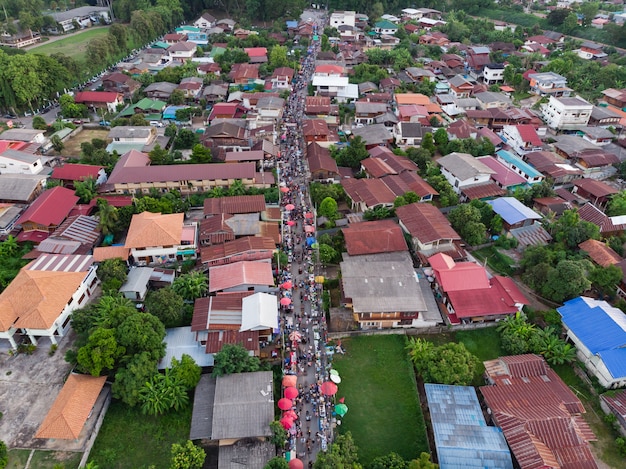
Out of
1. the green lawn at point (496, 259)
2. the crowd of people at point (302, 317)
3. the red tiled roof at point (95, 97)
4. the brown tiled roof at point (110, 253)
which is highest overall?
the red tiled roof at point (95, 97)

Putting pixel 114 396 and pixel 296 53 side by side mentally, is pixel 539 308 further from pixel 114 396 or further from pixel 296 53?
pixel 296 53

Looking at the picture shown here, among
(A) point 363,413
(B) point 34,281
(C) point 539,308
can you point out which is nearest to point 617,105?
(C) point 539,308

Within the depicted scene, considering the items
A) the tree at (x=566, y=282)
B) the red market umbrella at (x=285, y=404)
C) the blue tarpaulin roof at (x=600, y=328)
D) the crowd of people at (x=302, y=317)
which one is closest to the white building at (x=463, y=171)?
the tree at (x=566, y=282)

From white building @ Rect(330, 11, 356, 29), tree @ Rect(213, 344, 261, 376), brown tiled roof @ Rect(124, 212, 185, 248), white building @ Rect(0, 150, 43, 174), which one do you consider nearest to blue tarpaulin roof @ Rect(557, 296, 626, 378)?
tree @ Rect(213, 344, 261, 376)

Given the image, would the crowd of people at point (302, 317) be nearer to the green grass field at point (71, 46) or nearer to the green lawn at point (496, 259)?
the green lawn at point (496, 259)

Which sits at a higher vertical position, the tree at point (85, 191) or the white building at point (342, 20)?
the white building at point (342, 20)
